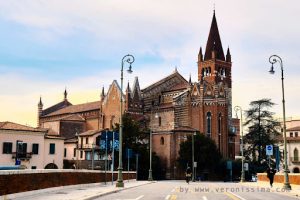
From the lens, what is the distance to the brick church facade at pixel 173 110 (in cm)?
8462

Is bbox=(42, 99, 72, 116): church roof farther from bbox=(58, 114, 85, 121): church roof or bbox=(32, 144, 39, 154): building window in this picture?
bbox=(32, 144, 39, 154): building window

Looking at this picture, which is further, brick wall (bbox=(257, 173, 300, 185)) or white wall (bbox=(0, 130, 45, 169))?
white wall (bbox=(0, 130, 45, 169))

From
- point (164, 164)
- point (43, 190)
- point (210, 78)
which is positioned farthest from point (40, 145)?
point (210, 78)

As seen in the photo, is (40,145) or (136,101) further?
(136,101)

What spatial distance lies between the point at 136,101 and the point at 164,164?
58.4ft

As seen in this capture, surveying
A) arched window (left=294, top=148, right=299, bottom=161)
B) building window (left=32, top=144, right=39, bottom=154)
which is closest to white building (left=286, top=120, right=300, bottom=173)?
arched window (left=294, top=148, right=299, bottom=161)

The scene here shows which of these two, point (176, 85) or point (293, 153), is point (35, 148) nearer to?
point (176, 85)

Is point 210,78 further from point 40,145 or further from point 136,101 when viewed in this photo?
point 40,145

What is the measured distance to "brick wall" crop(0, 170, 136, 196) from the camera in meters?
16.8

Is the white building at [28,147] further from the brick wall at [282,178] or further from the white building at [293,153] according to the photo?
the white building at [293,153]

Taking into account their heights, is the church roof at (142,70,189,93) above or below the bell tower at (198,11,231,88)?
below

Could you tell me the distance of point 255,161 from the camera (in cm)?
7988

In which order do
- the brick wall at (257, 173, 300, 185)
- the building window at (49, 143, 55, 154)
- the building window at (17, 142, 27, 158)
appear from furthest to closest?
1. the building window at (49, 143, 55, 154)
2. the building window at (17, 142, 27, 158)
3. the brick wall at (257, 173, 300, 185)

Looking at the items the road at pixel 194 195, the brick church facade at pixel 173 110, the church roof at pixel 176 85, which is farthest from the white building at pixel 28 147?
the road at pixel 194 195
